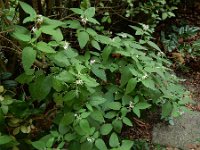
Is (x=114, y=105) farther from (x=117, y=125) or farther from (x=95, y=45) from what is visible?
(x=95, y=45)

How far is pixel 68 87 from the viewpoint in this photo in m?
1.90

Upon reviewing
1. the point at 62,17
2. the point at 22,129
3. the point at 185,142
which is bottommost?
the point at 185,142

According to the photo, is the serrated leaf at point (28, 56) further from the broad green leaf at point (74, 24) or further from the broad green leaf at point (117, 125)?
the broad green leaf at point (117, 125)

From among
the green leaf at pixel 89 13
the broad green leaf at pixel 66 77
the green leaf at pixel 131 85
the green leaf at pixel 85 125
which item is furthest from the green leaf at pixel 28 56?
the green leaf at pixel 131 85

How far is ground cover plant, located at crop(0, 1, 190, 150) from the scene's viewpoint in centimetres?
186

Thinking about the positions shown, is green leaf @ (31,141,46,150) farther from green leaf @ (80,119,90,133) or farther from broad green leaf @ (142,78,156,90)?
broad green leaf @ (142,78,156,90)

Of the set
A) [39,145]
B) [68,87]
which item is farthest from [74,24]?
[39,145]

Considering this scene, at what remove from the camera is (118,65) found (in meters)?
2.27

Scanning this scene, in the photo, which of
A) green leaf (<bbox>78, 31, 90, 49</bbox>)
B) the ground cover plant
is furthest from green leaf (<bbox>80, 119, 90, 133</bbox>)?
green leaf (<bbox>78, 31, 90, 49</bbox>)

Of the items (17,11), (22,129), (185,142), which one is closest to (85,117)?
(22,129)

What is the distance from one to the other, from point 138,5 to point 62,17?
1.15 m

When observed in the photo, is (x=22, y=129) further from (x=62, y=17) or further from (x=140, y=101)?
(x=62, y=17)

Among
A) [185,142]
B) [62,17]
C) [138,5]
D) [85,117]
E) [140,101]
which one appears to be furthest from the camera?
[138,5]

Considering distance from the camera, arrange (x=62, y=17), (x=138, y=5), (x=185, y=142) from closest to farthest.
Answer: (x=62, y=17) → (x=185, y=142) → (x=138, y=5)
